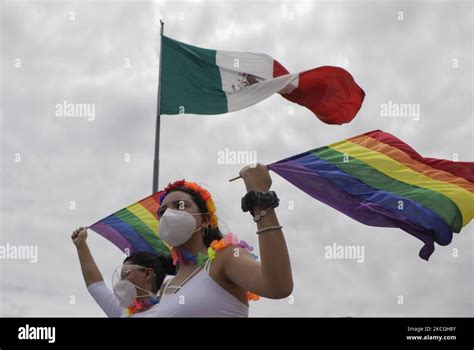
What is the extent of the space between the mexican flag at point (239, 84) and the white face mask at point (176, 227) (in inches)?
175

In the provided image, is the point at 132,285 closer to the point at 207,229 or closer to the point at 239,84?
the point at 207,229

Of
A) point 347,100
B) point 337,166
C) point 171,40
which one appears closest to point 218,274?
point 337,166

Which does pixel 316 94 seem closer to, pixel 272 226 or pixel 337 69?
Answer: pixel 337 69

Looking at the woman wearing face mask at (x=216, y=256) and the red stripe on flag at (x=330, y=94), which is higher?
the red stripe on flag at (x=330, y=94)

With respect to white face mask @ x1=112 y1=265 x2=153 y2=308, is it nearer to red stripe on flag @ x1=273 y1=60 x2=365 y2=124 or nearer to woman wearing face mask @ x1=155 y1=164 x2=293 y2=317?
woman wearing face mask @ x1=155 y1=164 x2=293 y2=317

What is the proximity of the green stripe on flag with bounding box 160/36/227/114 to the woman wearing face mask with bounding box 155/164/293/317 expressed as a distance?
14.7 feet

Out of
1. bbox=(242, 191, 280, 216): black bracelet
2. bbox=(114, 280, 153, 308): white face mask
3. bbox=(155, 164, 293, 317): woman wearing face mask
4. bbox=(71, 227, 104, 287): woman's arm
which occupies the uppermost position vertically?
bbox=(242, 191, 280, 216): black bracelet

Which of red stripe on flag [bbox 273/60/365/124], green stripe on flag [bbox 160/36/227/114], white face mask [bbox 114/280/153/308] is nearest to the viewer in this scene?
white face mask [bbox 114/280/153/308]

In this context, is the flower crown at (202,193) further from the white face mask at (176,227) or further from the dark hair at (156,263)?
the dark hair at (156,263)

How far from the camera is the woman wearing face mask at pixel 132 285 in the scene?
13.9 ft

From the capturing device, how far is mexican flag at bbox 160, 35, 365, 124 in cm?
766

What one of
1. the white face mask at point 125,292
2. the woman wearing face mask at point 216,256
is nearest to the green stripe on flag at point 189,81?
the white face mask at point 125,292

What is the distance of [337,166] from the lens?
5.20 metres

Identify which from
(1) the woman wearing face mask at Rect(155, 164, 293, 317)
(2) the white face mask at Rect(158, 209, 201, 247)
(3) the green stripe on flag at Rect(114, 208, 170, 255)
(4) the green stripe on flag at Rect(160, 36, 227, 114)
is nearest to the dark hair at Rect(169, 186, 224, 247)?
(1) the woman wearing face mask at Rect(155, 164, 293, 317)
